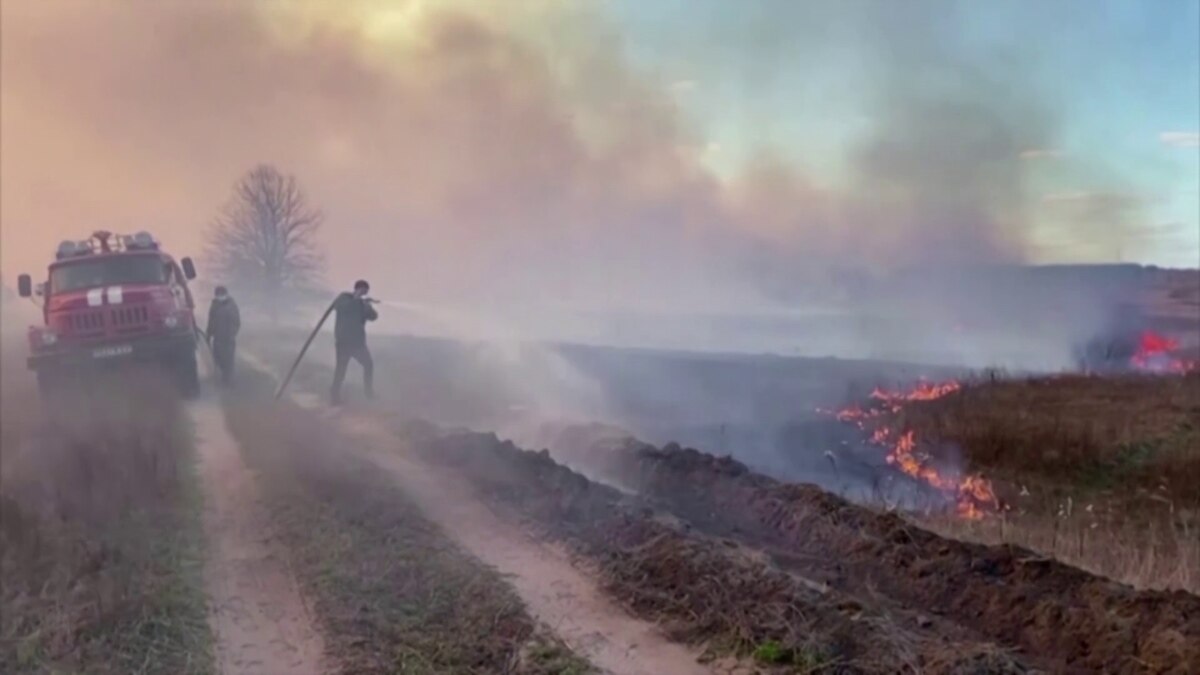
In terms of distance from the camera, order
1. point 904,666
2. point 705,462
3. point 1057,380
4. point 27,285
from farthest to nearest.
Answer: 1. point 1057,380
2. point 27,285
3. point 705,462
4. point 904,666

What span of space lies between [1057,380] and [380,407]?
16.4 meters

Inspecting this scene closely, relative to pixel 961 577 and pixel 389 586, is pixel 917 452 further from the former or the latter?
pixel 389 586

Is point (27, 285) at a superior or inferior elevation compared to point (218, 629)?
superior


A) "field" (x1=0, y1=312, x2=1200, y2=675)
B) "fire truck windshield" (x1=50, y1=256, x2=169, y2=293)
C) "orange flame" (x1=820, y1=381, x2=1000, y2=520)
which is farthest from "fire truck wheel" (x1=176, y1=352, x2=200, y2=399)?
"orange flame" (x1=820, y1=381, x2=1000, y2=520)

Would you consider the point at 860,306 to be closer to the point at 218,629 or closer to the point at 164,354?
the point at 164,354

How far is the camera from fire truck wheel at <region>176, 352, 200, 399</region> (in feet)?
58.8

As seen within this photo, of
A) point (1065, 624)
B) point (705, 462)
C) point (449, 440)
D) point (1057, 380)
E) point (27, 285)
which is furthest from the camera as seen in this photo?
point (1057, 380)

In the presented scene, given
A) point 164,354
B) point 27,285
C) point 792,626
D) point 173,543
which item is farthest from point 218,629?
point 27,285

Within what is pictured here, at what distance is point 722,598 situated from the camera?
6.55m

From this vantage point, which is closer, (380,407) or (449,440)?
(449,440)

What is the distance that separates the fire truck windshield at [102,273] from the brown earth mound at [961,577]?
11917 millimetres

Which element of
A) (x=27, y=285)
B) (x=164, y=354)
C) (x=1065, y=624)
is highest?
(x=27, y=285)

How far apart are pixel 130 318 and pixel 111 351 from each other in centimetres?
72

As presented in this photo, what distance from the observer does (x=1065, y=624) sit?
20.7 feet
